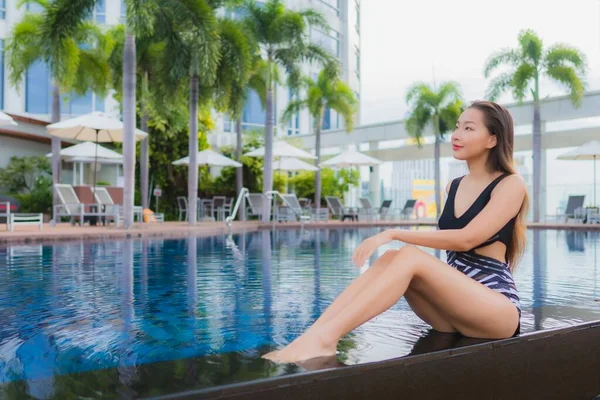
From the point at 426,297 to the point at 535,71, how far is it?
23164 mm

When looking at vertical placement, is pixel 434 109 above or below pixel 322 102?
below

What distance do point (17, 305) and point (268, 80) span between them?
18.5 meters

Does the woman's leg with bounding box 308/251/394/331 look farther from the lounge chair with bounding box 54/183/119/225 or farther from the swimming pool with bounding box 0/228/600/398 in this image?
the lounge chair with bounding box 54/183/119/225

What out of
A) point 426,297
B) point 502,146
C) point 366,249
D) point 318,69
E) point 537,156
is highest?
point 318,69

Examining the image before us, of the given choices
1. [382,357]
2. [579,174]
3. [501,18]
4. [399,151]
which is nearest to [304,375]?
→ [382,357]

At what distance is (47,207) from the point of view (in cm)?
2125

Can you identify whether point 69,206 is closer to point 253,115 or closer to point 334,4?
point 253,115

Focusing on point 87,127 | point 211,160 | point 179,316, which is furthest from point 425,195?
point 179,316

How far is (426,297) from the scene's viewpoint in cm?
262

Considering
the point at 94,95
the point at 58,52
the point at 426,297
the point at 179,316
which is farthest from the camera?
the point at 94,95

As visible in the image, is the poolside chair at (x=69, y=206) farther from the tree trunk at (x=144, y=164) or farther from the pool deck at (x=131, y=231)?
the tree trunk at (x=144, y=164)

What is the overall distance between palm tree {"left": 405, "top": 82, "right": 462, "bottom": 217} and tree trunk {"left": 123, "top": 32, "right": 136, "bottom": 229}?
14640 mm

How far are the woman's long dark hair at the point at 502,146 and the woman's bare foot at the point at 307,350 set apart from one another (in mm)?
1028

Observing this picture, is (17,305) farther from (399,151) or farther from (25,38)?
(399,151)
